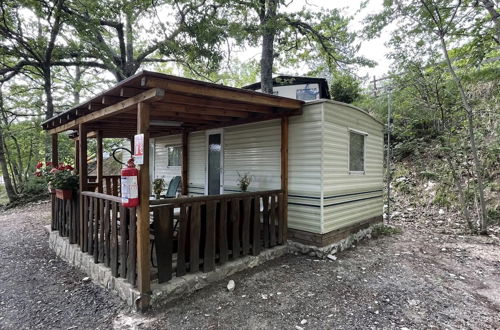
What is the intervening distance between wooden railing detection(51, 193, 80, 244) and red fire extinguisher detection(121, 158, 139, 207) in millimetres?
2154

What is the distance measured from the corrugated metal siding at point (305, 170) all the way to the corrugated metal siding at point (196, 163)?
2.41 m

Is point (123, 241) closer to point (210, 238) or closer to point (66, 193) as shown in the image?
point (210, 238)

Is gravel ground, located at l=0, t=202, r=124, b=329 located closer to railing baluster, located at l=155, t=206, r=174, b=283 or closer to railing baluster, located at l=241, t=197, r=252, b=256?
railing baluster, located at l=155, t=206, r=174, b=283

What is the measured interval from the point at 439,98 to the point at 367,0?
107 inches

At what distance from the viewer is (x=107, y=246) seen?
318 centimetres

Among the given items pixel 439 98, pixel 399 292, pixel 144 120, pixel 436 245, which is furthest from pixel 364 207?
pixel 144 120

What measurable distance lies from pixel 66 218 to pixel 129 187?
8.96ft

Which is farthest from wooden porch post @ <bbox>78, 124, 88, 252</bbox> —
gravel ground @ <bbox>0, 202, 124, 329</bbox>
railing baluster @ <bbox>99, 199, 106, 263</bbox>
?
railing baluster @ <bbox>99, 199, 106, 263</bbox>

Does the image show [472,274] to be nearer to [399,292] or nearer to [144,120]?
[399,292]

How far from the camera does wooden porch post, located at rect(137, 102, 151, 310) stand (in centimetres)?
256

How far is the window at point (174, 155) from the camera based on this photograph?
22.0 ft

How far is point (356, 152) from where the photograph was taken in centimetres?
480

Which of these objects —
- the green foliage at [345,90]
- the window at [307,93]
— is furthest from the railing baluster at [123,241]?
the window at [307,93]

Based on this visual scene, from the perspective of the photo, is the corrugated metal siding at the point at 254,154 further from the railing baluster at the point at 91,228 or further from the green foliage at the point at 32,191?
the green foliage at the point at 32,191
